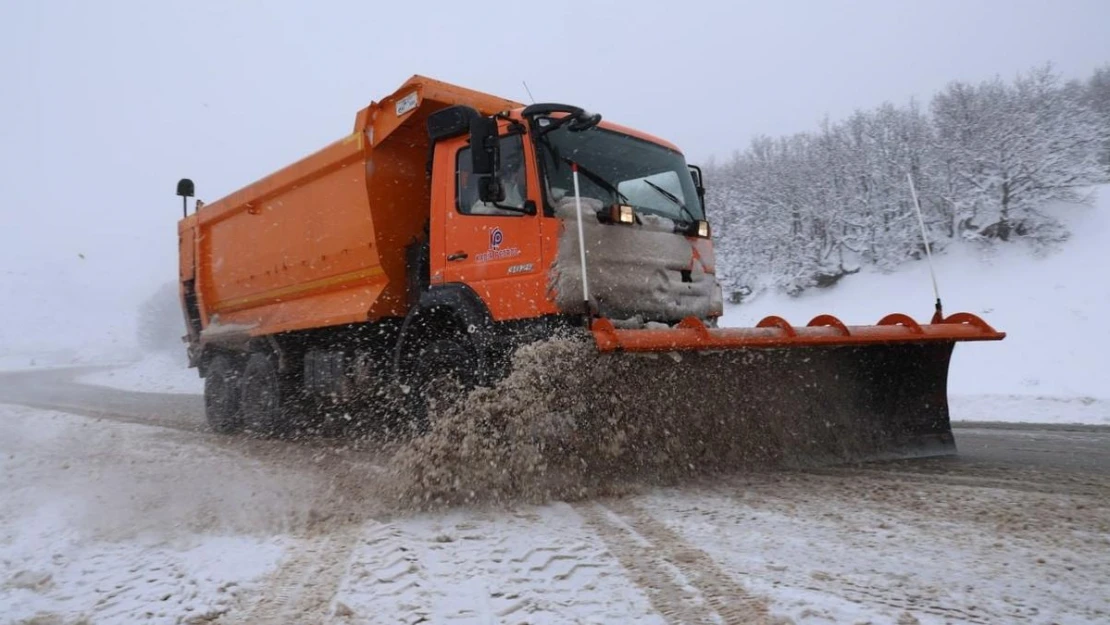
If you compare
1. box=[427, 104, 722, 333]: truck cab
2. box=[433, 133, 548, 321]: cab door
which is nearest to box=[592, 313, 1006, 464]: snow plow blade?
box=[427, 104, 722, 333]: truck cab

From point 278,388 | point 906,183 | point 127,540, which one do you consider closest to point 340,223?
point 278,388

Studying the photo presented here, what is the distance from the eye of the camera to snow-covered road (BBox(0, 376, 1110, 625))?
7.39ft

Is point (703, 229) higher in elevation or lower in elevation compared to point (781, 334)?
higher

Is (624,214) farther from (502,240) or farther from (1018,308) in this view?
(1018,308)

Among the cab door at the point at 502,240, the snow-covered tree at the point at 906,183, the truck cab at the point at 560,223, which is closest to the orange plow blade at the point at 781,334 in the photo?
the truck cab at the point at 560,223

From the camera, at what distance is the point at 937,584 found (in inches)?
90.9

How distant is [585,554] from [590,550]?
55mm

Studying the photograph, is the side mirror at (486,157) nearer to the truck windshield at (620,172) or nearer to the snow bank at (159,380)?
the truck windshield at (620,172)

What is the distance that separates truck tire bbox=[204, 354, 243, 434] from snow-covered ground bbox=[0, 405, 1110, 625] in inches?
134

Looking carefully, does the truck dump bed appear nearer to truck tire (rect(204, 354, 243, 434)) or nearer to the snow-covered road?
truck tire (rect(204, 354, 243, 434))

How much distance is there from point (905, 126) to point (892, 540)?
A: 108 feet

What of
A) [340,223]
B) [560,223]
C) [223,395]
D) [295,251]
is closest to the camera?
[560,223]

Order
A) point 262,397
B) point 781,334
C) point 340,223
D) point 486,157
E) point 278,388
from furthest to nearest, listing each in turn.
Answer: point 262,397 → point 278,388 → point 340,223 → point 486,157 → point 781,334

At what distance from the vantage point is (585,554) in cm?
279
